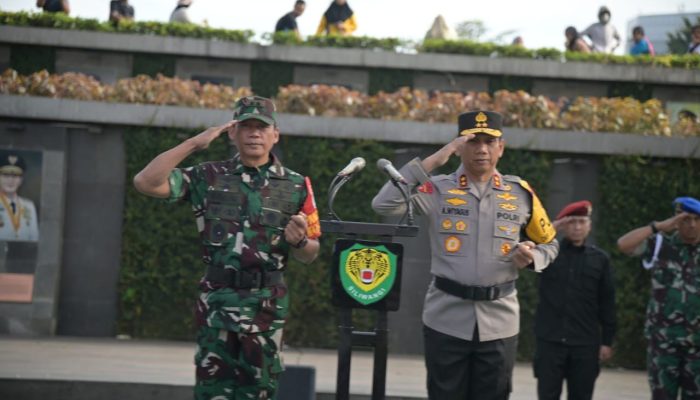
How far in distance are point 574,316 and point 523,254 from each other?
268 cm

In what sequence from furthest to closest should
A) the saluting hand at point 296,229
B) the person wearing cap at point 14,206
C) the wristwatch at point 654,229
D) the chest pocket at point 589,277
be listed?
the person wearing cap at point 14,206, the wristwatch at point 654,229, the chest pocket at point 589,277, the saluting hand at point 296,229

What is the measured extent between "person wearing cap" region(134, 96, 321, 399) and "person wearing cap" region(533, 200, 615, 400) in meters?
3.26

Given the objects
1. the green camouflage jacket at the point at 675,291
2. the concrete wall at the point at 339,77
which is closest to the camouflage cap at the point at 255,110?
the green camouflage jacket at the point at 675,291

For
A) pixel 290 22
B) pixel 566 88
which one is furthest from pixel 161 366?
pixel 566 88

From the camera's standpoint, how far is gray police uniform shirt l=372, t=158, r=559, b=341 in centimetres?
695

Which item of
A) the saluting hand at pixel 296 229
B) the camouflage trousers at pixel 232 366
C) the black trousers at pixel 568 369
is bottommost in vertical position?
the black trousers at pixel 568 369

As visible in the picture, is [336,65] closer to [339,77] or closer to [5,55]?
[339,77]

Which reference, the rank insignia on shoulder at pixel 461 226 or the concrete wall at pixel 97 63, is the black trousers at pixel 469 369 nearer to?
the rank insignia on shoulder at pixel 461 226

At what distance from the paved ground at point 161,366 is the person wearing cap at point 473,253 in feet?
11.6

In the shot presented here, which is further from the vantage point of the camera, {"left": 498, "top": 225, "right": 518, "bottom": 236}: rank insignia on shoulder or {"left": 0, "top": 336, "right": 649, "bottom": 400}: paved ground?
{"left": 0, "top": 336, "right": 649, "bottom": 400}: paved ground

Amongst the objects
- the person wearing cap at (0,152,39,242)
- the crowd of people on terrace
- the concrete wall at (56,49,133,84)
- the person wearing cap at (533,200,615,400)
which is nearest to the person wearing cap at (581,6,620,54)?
the crowd of people on terrace

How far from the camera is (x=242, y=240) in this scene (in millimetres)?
6699

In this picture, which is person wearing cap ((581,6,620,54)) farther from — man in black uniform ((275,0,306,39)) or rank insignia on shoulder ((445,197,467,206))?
rank insignia on shoulder ((445,197,467,206))

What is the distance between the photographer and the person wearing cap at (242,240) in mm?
6590
